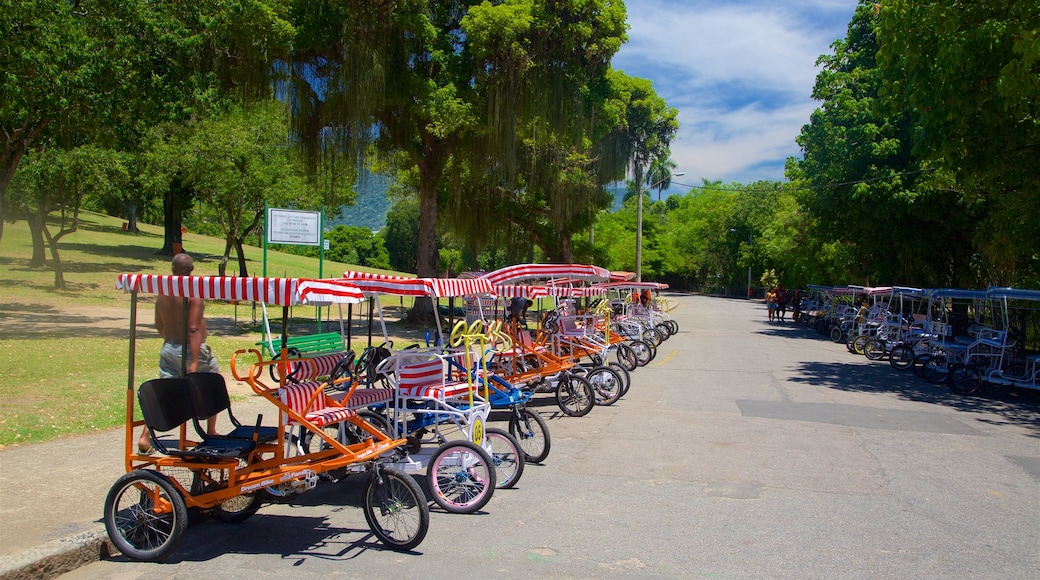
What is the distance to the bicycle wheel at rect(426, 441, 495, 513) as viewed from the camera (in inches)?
249

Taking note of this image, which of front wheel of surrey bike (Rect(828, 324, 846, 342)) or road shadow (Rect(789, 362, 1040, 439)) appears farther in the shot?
front wheel of surrey bike (Rect(828, 324, 846, 342))

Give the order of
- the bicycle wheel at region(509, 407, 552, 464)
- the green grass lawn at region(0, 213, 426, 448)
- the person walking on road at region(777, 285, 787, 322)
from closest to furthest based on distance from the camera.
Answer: the bicycle wheel at region(509, 407, 552, 464) → the green grass lawn at region(0, 213, 426, 448) → the person walking on road at region(777, 285, 787, 322)

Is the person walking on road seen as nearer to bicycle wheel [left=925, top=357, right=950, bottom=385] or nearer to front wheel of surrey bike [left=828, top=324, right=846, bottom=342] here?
front wheel of surrey bike [left=828, top=324, right=846, bottom=342]

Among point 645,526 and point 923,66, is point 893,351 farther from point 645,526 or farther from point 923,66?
point 645,526

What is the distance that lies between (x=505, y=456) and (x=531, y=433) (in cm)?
88

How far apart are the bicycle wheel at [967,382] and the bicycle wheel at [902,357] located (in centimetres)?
349

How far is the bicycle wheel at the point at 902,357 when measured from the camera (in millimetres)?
18406

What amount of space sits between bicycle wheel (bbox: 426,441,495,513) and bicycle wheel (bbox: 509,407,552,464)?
1.48 meters

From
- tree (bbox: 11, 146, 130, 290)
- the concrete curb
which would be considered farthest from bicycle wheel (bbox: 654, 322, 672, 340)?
tree (bbox: 11, 146, 130, 290)

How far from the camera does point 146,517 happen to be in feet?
17.5

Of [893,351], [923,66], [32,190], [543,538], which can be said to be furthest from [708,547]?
[32,190]

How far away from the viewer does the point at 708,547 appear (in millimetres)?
5645

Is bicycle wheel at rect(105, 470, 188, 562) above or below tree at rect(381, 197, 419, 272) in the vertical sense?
below

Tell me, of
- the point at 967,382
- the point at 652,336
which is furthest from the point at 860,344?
the point at 967,382
